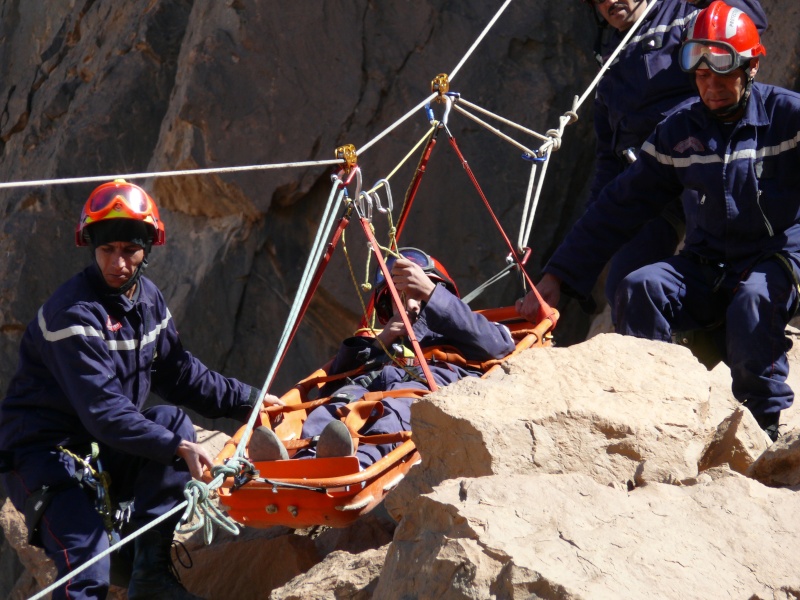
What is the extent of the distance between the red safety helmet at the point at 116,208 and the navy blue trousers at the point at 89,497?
2.29 feet

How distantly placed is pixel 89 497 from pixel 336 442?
0.89 m

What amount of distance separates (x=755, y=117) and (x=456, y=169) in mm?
3541

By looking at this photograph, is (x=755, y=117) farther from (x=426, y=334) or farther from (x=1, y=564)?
(x=1, y=564)

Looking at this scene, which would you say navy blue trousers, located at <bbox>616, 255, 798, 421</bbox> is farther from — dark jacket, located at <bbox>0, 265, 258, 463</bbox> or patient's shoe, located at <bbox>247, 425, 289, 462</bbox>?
dark jacket, located at <bbox>0, 265, 258, 463</bbox>

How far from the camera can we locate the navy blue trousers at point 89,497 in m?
3.63

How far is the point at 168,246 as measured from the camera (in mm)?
7992

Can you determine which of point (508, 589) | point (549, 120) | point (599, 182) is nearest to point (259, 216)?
point (549, 120)

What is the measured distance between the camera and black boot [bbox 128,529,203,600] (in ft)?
13.1

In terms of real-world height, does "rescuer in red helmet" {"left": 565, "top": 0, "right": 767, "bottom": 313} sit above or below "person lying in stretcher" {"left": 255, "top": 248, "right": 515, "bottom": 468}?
above

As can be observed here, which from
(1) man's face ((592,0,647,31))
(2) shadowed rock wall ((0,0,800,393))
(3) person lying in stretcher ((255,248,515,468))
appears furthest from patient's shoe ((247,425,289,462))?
(2) shadowed rock wall ((0,0,800,393))

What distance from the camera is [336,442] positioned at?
3.68 m

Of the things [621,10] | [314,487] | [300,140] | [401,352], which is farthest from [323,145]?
[314,487]

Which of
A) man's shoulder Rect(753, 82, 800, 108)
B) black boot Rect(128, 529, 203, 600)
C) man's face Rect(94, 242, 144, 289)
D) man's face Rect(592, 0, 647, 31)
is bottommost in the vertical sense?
black boot Rect(128, 529, 203, 600)

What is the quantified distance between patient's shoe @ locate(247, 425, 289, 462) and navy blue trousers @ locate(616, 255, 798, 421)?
147 cm
